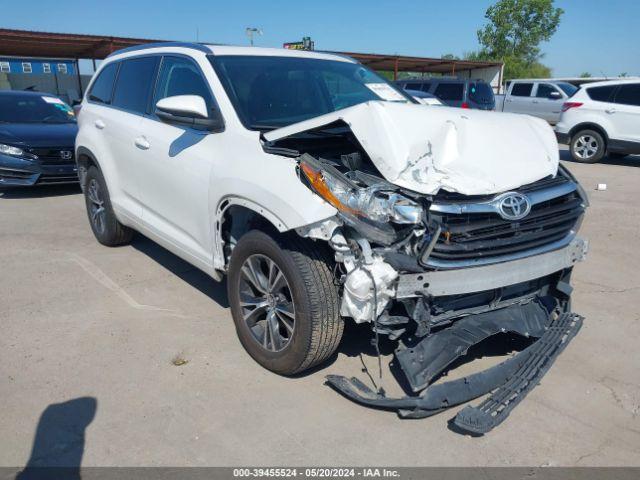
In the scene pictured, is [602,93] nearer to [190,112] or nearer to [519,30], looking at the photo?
[190,112]

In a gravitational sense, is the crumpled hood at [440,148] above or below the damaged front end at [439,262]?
above

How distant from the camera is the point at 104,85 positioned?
5.46m

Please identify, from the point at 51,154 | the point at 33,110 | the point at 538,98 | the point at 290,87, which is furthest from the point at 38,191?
the point at 538,98

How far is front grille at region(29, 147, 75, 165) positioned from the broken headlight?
6935mm

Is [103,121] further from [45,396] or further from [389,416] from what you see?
[389,416]

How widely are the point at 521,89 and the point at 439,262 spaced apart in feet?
61.1

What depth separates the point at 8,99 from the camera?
9414 millimetres

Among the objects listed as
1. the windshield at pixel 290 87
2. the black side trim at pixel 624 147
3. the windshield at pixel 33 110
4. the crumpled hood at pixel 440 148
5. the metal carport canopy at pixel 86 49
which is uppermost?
the metal carport canopy at pixel 86 49

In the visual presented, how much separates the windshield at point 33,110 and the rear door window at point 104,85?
14.3 ft

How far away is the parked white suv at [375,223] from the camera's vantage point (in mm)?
2777

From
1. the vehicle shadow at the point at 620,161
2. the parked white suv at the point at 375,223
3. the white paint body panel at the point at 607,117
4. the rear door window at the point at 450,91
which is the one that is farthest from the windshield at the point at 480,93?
the parked white suv at the point at 375,223

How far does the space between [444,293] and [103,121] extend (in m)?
3.78

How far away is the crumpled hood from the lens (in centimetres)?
287

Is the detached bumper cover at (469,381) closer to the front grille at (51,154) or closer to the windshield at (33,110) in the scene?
the front grille at (51,154)
